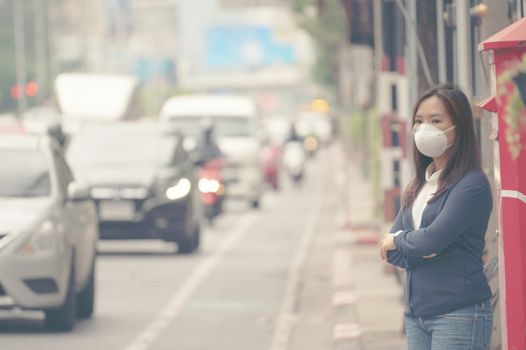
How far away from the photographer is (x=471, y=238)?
6359 millimetres

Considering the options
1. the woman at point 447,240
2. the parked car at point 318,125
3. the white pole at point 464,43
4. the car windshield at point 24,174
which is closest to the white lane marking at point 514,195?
the woman at point 447,240

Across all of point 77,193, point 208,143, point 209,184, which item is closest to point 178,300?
point 77,193

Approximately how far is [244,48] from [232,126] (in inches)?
3039

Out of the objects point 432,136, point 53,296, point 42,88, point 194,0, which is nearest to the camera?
point 432,136

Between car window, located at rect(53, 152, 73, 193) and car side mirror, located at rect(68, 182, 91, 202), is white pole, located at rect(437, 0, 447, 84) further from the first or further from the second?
car window, located at rect(53, 152, 73, 193)

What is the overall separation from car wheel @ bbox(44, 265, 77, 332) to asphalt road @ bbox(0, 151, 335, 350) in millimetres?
90

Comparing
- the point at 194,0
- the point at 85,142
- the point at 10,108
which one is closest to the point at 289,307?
the point at 85,142

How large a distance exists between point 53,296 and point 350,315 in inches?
113

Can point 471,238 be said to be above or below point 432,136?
below

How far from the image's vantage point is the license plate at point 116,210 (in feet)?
65.7

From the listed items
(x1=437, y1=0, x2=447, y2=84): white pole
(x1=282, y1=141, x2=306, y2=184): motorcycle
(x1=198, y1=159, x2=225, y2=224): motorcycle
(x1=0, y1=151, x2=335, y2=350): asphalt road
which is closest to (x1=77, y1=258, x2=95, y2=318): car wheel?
(x1=0, y1=151, x2=335, y2=350): asphalt road

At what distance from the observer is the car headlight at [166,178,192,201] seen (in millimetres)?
20594

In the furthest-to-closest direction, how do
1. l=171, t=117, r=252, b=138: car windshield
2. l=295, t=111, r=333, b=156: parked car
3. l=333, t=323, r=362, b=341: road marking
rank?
l=295, t=111, r=333, b=156: parked car < l=171, t=117, r=252, b=138: car windshield < l=333, t=323, r=362, b=341: road marking

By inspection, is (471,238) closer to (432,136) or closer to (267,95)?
(432,136)
